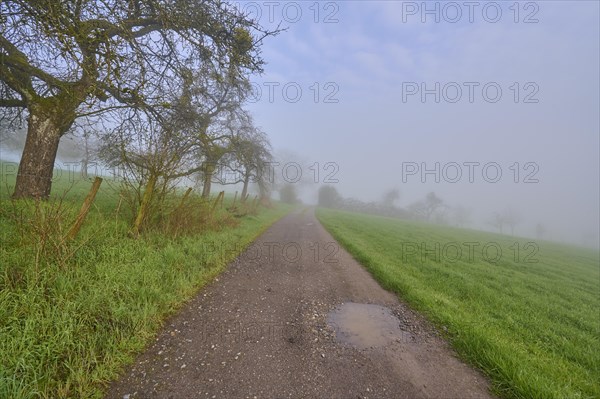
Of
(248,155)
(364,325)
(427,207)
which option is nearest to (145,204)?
(364,325)

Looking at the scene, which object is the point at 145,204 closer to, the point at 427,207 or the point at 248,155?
the point at 248,155

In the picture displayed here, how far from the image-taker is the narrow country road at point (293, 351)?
2553 millimetres

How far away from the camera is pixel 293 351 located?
3.16m

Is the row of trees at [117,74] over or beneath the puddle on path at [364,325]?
over

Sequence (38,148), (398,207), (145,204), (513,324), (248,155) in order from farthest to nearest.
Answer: (398,207) → (248,155) → (38,148) → (145,204) → (513,324)

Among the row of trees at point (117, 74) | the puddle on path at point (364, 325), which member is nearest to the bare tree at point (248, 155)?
the row of trees at point (117, 74)

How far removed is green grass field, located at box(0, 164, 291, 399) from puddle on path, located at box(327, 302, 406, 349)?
106 inches

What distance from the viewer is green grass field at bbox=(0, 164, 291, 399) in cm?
238

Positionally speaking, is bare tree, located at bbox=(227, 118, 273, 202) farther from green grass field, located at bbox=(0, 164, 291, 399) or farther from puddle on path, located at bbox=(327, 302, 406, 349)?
puddle on path, located at bbox=(327, 302, 406, 349)

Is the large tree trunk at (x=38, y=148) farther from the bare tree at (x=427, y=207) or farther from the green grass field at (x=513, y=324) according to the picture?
the bare tree at (x=427, y=207)

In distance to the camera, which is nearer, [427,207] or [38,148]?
[38,148]

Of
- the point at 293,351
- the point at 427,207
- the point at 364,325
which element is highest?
the point at 293,351

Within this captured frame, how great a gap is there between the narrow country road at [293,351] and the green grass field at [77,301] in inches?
12.3

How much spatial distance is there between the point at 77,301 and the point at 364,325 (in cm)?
426
